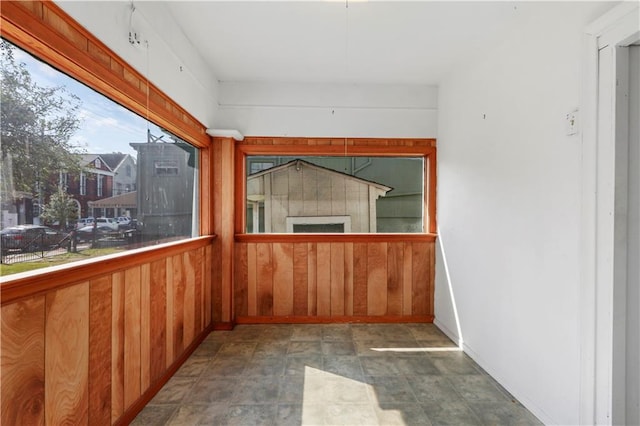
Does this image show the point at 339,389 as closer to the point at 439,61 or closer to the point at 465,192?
the point at 465,192

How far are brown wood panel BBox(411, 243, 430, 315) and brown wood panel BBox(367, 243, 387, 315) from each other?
12.5 inches

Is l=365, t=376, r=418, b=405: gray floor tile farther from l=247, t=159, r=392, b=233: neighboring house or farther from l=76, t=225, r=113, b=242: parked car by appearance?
l=76, t=225, r=113, b=242: parked car

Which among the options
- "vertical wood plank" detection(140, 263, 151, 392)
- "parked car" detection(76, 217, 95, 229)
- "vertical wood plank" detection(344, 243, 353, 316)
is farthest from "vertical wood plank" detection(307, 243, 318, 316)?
"parked car" detection(76, 217, 95, 229)

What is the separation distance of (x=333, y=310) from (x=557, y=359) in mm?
1946

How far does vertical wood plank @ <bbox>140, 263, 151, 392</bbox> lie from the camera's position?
71.3 inches

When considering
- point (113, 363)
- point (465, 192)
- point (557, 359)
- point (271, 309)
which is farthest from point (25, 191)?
point (465, 192)

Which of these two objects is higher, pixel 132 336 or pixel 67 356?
pixel 67 356

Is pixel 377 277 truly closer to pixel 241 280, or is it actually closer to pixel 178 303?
pixel 241 280

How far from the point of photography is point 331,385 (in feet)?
6.77

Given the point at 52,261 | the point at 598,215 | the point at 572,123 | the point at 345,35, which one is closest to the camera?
the point at 52,261

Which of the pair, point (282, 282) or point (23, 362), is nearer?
point (23, 362)

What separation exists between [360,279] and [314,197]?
102 centimetres

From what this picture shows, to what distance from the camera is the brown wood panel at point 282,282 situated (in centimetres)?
317

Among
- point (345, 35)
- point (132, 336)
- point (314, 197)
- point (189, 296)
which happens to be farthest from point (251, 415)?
point (345, 35)
